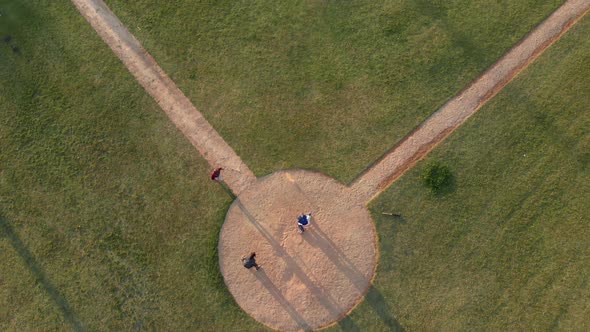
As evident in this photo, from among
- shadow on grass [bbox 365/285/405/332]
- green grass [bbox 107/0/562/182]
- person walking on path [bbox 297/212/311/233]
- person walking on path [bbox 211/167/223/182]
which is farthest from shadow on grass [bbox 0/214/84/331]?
shadow on grass [bbox 365/285/405/332]

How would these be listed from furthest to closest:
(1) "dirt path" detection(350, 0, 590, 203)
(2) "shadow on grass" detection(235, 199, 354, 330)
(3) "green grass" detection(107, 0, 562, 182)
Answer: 1. (3) "green grass" detection(107, 0, 562, 182)
2. (1) "dirt path" detection(350, 0, 590, 203)
3. (2) "shadow on grass" detection(235, 199, 354, 330)

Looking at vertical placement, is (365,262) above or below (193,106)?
below

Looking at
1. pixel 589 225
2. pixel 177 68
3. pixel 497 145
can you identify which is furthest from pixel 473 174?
pixel 177 68

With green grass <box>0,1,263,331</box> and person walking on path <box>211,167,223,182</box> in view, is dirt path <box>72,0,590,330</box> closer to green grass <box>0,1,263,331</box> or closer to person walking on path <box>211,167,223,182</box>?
person walking on path <box>211,167,223,182</box>

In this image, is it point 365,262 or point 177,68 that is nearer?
point 365,262

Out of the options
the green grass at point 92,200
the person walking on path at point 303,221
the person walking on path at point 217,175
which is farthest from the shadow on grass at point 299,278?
the person walking on path at point 217,175

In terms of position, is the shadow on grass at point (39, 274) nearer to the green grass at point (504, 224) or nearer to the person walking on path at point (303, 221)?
the person walking on path at point (303, 221)

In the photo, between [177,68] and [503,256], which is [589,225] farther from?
[177,68]
